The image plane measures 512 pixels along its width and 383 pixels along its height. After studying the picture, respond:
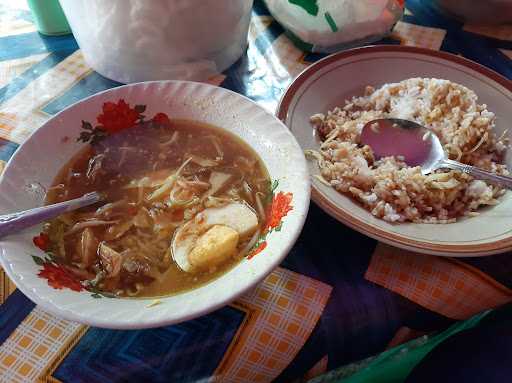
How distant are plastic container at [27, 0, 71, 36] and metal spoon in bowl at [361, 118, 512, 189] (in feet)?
2.78

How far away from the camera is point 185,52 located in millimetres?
979

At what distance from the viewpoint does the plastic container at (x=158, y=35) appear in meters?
0.86

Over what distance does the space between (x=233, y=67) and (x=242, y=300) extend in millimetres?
677

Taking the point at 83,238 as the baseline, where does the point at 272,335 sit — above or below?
below

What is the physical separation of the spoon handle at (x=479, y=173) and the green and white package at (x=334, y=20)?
481mm

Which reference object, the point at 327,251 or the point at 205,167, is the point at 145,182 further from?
the point at 327,251

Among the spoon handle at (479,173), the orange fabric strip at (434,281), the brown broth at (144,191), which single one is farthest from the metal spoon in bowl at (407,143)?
the brown broth at (144,191)

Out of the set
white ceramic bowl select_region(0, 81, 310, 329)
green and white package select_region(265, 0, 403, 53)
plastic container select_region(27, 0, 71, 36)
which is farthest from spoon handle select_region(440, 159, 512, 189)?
plastic container select_region(27, 0, 71, 36)

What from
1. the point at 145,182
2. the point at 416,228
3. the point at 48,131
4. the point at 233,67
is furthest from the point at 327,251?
the point at 233,67

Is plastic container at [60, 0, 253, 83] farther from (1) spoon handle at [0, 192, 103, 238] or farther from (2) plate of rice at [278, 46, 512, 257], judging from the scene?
(1) spoon handle at [0, 192, 103, 238]

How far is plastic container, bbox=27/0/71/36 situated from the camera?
1120 millimetres

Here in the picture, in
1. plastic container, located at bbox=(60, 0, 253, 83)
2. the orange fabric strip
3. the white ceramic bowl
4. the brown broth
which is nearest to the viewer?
the white ceramic bowl

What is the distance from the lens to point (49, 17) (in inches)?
45.9

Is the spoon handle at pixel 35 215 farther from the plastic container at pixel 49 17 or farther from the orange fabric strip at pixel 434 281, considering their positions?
the plastic container at pixel 49 17
